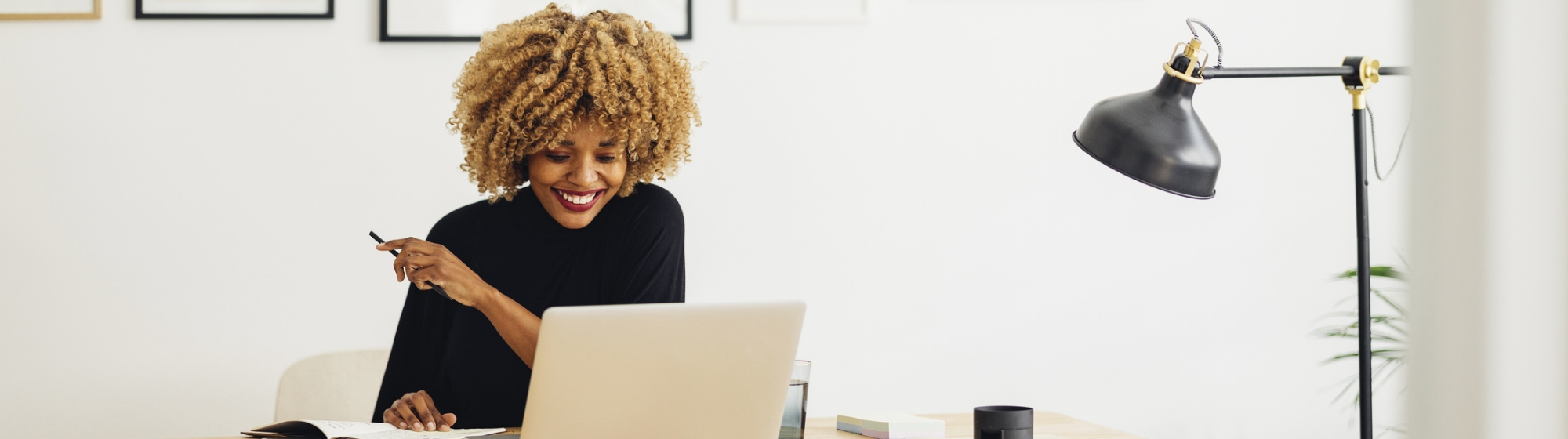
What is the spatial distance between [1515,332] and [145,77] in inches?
86.7

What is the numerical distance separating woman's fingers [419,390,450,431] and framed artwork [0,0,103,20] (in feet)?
3.50

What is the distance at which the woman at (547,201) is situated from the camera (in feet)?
4.58

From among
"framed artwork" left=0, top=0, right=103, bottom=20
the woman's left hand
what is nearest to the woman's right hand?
the woman's left hand

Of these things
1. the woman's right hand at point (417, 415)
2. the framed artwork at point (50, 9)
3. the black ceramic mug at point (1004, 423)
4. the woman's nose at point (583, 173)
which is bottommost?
the woman's right hand at point (417, 415)

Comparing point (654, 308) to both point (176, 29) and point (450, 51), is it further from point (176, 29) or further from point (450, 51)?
point (176, 29)

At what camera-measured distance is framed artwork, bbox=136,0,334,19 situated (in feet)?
6.21

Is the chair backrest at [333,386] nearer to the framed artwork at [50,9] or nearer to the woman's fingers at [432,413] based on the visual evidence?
the woman's fingers at [432,413]

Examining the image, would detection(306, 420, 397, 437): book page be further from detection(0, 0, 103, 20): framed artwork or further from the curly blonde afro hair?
detection(0, 0, 103, 20): framed artwork

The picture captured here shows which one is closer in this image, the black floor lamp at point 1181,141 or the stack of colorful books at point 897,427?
the black floor lamp at point 1181,141

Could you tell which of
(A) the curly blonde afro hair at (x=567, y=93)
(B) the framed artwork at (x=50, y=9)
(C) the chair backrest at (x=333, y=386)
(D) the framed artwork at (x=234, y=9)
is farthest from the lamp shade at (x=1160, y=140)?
(B) the framed artwork at (x=50, y=9)

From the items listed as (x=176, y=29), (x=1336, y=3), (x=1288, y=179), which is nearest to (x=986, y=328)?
(x=1288, y=179)

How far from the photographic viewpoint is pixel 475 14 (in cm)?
196

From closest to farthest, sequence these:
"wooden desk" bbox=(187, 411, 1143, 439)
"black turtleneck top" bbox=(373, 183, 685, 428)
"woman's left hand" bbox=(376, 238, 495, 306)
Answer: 1. "woman's left hand" bbox=(376, 238, 495, 306)
2. "wooden desk" bbox=(187, 411, 1143, 439)
3. "black turtleneck top" bbox=(373, 183, 685, 428)

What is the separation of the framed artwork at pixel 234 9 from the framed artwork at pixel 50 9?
8cm
